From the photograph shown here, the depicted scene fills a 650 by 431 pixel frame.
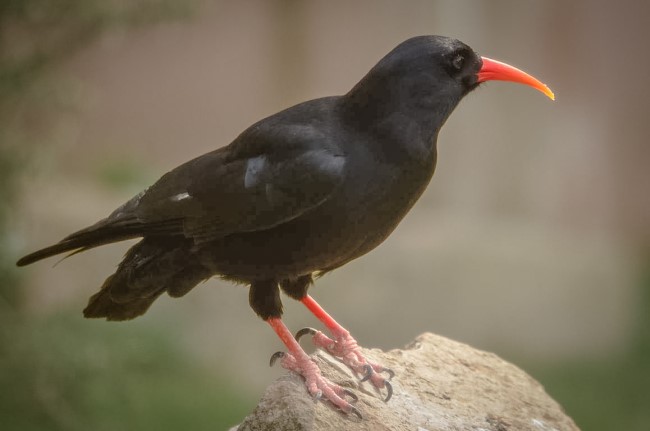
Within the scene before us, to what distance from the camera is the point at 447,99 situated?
3.71 metres

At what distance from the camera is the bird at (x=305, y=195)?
355 cm

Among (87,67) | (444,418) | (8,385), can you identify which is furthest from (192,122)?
(444,418)

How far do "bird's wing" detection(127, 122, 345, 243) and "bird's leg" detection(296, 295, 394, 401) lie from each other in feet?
2.07

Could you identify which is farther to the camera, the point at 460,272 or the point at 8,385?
the point at 460,272

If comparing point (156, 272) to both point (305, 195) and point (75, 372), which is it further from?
point (75, 372)

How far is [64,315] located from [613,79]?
4.87 m

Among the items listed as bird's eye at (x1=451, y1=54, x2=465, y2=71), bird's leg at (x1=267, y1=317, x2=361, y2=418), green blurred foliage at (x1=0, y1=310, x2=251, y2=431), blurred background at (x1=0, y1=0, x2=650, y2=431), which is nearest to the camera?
bird's leg at (x1=267, y1=317, x2=361, y2=418)

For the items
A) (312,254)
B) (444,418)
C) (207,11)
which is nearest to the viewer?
(312,254)

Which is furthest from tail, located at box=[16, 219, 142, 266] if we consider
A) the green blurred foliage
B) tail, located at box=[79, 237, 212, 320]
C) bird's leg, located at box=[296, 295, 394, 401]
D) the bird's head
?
the green blurred foliage

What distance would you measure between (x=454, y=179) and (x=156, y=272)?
5242 mm

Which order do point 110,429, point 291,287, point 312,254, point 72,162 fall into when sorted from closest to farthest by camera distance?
point 312,254
point 291,287
point 110,429
point 72,162

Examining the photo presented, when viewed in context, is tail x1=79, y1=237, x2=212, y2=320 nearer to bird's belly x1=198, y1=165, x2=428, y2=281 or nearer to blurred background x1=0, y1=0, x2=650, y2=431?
bird's belly x1=198, y1=165, x2=428, y2=281

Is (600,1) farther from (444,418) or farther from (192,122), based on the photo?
(444,418)

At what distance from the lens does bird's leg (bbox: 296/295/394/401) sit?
387 centimetres
